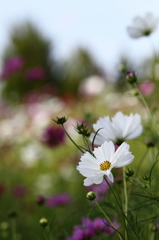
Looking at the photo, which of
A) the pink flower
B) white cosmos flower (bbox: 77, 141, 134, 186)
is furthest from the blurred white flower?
white cosmos flower (bbox: 77, 141, 134, 186)

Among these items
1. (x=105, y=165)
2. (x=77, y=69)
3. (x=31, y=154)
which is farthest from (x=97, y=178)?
(x=77, y=69)

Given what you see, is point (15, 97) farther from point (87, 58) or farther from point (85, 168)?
point (87, 58)

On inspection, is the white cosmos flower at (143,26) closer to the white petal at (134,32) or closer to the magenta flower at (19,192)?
the white petal at (134,32)

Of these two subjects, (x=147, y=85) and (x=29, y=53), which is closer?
(x=147, y=85)

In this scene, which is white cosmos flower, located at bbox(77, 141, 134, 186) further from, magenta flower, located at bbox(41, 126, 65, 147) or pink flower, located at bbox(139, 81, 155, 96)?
magenta flower, located at bbox(41, 126, 65, 147)

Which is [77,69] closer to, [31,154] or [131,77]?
[31,154]

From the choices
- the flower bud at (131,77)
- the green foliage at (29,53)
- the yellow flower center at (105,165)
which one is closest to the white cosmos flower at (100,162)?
the yellow flower center at (105,165)
